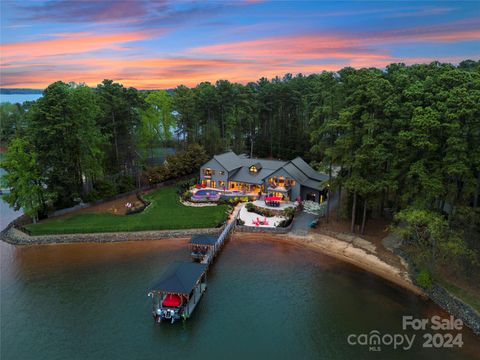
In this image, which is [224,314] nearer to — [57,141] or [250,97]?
[57,141]

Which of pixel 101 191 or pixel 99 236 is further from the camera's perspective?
pixel 101 191

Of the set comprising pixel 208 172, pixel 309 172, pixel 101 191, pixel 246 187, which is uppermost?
pixel 309 172

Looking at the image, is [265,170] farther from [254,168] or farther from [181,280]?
[181,280]

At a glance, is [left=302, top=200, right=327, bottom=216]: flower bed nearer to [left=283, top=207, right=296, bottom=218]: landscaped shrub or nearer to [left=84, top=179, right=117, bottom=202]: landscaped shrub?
[left=283, top=207, right=296, bottom=218]: landscaped shrub

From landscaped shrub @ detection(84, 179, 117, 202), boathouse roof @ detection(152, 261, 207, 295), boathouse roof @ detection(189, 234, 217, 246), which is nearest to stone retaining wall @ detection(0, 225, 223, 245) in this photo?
boathouse roof @ detection(189, 234, 217, 246)

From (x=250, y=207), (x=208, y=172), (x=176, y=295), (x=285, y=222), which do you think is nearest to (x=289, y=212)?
(x=285, y=222)

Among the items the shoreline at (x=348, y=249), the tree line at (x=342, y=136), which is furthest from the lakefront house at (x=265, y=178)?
the shoreline at (x=348, y=249)

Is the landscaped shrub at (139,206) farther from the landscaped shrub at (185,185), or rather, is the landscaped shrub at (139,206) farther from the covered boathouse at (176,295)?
the covered boathouse at (176,295)
